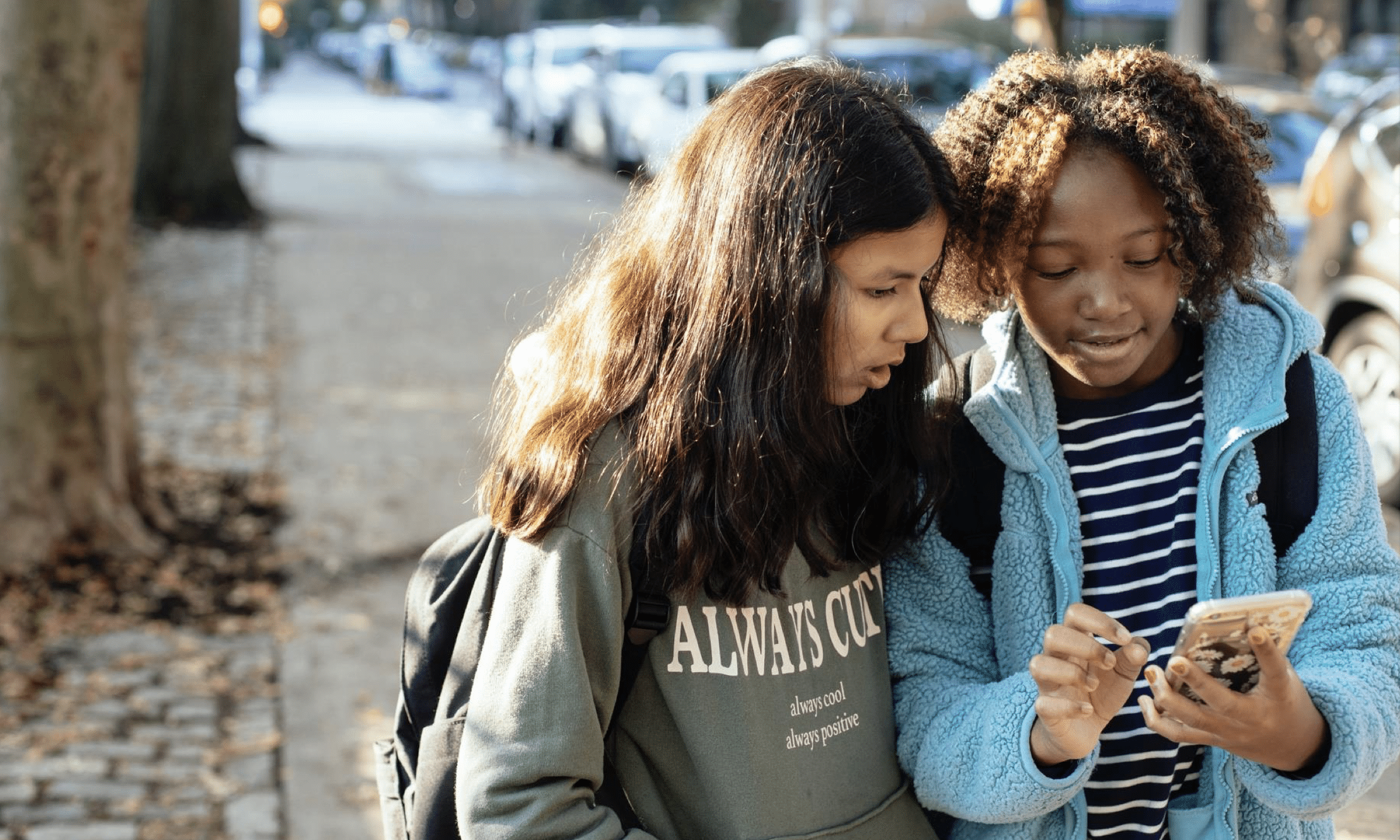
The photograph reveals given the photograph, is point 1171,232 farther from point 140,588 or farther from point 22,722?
point 140,588

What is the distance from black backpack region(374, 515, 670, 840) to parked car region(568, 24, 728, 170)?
16.4 metres

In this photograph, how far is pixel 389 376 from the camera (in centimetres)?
938

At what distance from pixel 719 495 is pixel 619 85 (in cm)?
1842

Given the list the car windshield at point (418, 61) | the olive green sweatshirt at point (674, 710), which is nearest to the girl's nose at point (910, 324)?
the olive green sweatshirt at point (674, 710)

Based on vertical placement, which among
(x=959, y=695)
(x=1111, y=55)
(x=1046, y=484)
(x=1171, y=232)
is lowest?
(x=959, y=695)

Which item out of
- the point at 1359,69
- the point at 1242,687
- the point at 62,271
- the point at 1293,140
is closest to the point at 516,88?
the point at 1359,69

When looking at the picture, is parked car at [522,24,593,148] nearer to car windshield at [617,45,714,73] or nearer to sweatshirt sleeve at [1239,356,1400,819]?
car windshield at [617,45,714,73]

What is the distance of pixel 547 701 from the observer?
1.69 m

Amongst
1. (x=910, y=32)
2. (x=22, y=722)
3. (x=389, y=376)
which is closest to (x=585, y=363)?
(x=22, y=722)

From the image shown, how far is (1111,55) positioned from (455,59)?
53472 millimetres

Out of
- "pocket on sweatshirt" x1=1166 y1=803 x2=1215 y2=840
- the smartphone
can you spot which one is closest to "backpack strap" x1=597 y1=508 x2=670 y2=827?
the smartphone

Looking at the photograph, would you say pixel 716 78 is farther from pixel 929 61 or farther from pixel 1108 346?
pixel 1108 346

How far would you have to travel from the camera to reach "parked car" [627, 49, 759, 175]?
634 inches

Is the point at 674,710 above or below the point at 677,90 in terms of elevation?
above
